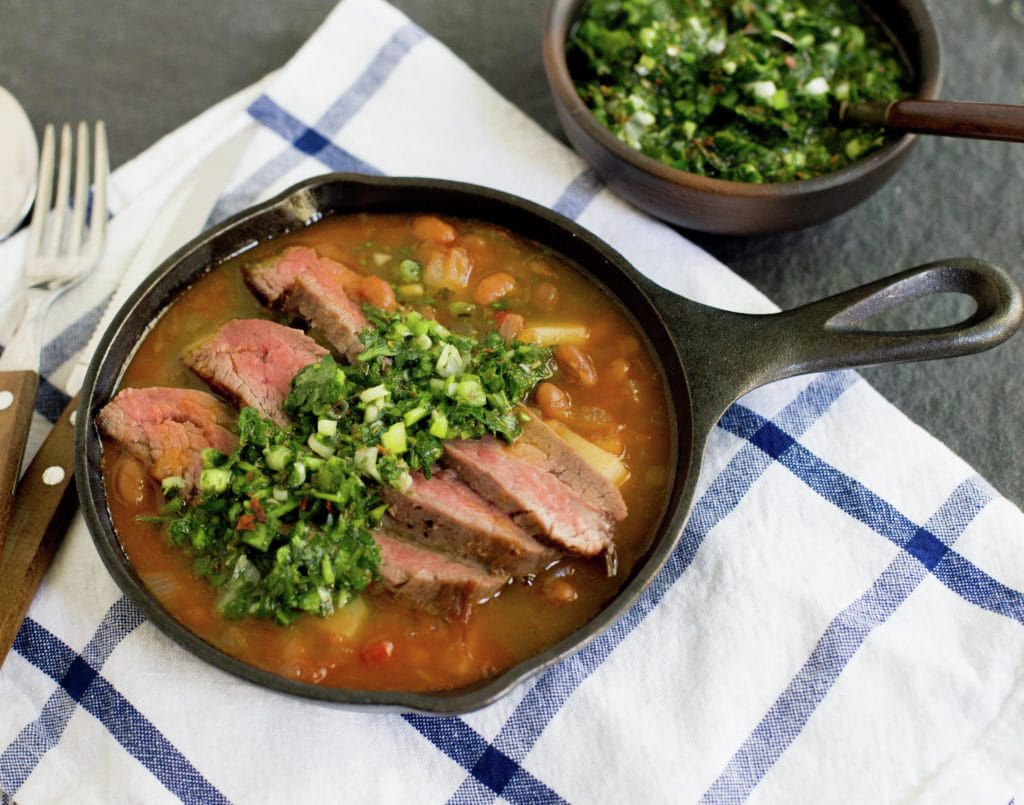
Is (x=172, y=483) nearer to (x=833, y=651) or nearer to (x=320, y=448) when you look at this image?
(x=320, y=448)

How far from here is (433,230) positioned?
4.04 meters

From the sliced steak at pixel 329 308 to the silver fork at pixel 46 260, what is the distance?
106 cm

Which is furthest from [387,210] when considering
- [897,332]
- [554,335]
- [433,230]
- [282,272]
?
[897,332]

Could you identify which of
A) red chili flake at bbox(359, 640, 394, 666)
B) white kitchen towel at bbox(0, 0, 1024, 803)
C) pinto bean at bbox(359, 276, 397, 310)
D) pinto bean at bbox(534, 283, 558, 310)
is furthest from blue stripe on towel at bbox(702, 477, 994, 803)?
pinto bean at bbox(359, 276, 397, 310)

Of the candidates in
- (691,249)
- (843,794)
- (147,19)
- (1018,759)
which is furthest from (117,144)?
(1018,759)

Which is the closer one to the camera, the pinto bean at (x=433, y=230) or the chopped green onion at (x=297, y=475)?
the chopped green onion at (x=297, y=475)

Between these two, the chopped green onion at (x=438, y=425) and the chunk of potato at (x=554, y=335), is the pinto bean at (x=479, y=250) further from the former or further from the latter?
the chopped green onion at (x=438, y=425)

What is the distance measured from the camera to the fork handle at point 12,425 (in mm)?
3555

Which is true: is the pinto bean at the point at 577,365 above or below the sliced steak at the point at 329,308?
above

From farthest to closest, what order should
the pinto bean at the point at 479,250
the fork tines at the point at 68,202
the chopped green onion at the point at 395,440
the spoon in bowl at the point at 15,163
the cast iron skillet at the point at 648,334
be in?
the spoon in bowl at the point at 15,163
the fork tines at the point at 68,202
the pinto bean at the point at 479,250
the chopped green onion at the point at 395,440
the cast iron skillet at the point at 648,334

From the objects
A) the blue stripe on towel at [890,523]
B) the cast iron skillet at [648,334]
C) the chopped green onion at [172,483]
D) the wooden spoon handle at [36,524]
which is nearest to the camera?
the cast iron skillet at [648,334]

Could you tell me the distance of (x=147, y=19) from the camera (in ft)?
18.0

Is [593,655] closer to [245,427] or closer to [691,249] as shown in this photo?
[245,427]

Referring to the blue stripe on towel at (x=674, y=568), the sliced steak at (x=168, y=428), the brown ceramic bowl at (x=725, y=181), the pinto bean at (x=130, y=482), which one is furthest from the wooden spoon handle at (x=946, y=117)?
the pinto bean at (x=130, y=482)
